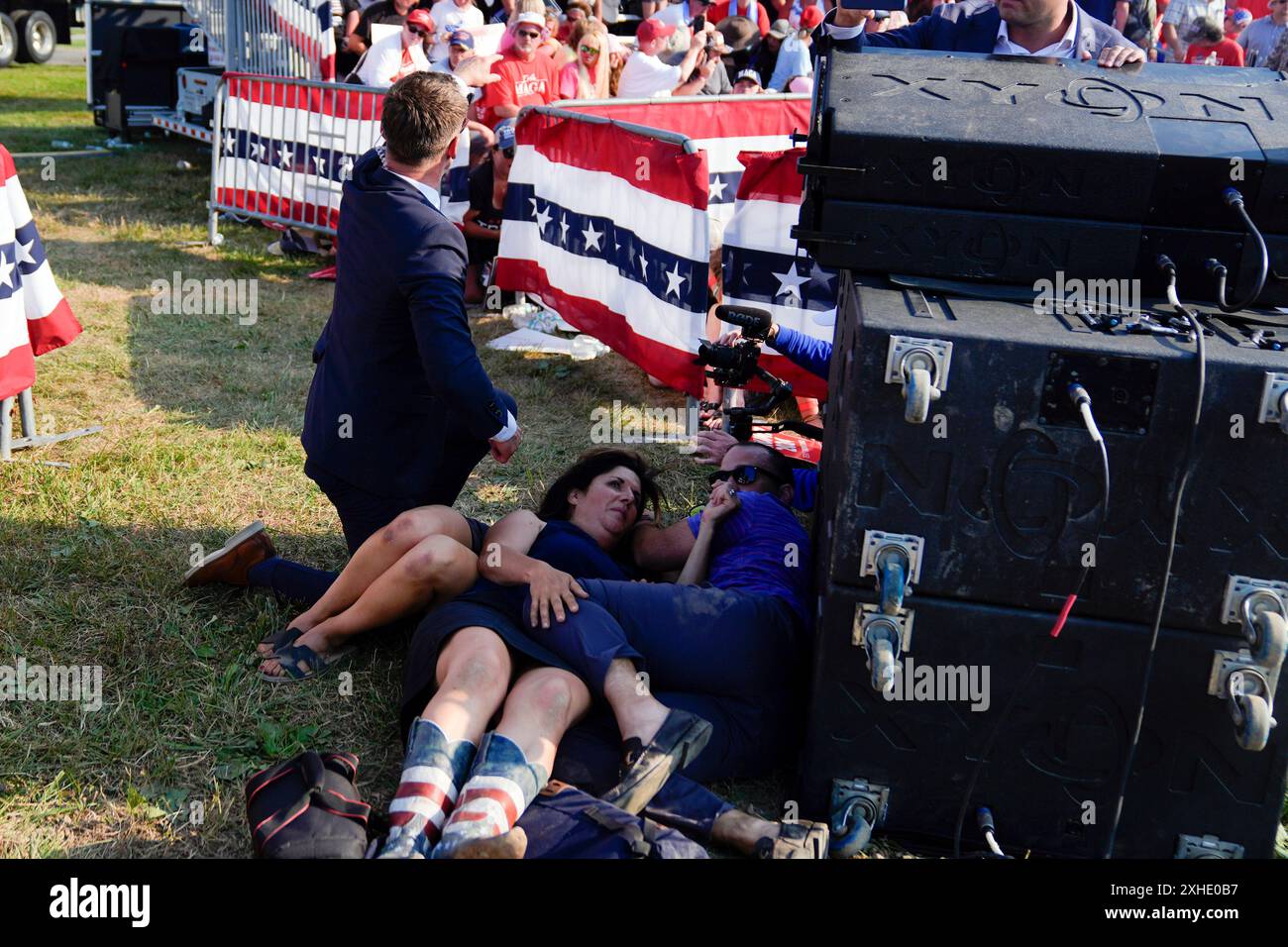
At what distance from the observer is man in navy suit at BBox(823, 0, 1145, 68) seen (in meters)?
4.08

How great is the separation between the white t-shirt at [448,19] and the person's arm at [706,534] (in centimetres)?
819

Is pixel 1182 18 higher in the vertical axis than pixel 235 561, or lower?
higher

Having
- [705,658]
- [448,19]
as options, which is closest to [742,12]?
[448,19]

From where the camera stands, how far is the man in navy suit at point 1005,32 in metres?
4.08

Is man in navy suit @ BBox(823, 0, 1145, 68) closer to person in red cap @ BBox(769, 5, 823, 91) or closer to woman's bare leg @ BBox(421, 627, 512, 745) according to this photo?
woman's bare leg @ BBox(421, 627, 512, 745)

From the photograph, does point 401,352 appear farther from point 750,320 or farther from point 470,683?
point 750,320

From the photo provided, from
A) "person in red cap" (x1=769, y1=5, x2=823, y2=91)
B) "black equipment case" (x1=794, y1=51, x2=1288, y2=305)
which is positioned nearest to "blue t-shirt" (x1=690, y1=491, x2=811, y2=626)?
"black equipment case" (x1=794, y1=51, x2=1288, y2=305)

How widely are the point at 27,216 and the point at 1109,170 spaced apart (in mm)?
4799

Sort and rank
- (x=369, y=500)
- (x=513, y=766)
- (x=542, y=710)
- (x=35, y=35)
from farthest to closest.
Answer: (x=35, y=35)
(x=369, y=500)
(x=542, y=710)
(x=513, y=766)

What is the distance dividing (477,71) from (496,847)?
8578 mm

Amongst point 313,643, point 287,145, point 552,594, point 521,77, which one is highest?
point 521,77

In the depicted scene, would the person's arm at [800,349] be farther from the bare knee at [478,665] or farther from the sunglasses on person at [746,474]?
the bare knee at [478,665]

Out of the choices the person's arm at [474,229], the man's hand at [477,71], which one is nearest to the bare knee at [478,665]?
the person's arm at [474,229]

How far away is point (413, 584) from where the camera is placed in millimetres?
3979
